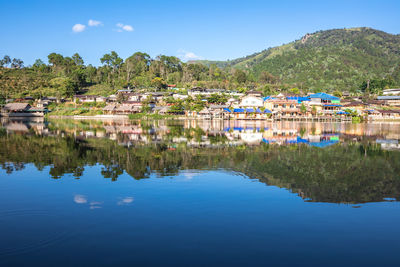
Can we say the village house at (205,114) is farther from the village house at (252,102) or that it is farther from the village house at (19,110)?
the village house at (19,110)

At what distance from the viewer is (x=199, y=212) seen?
6.43m

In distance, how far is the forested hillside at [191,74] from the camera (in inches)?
2660

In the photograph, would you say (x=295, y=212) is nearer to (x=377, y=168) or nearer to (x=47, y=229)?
(x=47, y=229)

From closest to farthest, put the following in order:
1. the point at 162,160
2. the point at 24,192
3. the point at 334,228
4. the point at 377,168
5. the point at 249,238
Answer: the point at 249,238, the point at 334,228, the point at 24,192, the point at 377,168, the point at 162,160

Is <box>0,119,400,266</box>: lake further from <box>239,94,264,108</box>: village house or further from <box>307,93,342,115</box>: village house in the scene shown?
<box>307,93,342,115</box>: village house

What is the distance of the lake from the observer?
4598 mm

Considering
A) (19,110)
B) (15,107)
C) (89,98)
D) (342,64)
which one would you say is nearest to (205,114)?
(89,98)

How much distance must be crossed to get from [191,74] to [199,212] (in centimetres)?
7297

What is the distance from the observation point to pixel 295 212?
649cm

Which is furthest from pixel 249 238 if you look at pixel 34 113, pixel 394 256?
pixel 34 113

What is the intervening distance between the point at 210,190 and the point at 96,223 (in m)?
3.29

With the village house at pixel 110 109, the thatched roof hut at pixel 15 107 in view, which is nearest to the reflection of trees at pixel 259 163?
the village house at pixel 110 109

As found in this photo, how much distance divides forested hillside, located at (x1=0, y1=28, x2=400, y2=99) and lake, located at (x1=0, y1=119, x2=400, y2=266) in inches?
2226

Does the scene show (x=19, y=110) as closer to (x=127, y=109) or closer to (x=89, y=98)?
(x=89, y=98)
